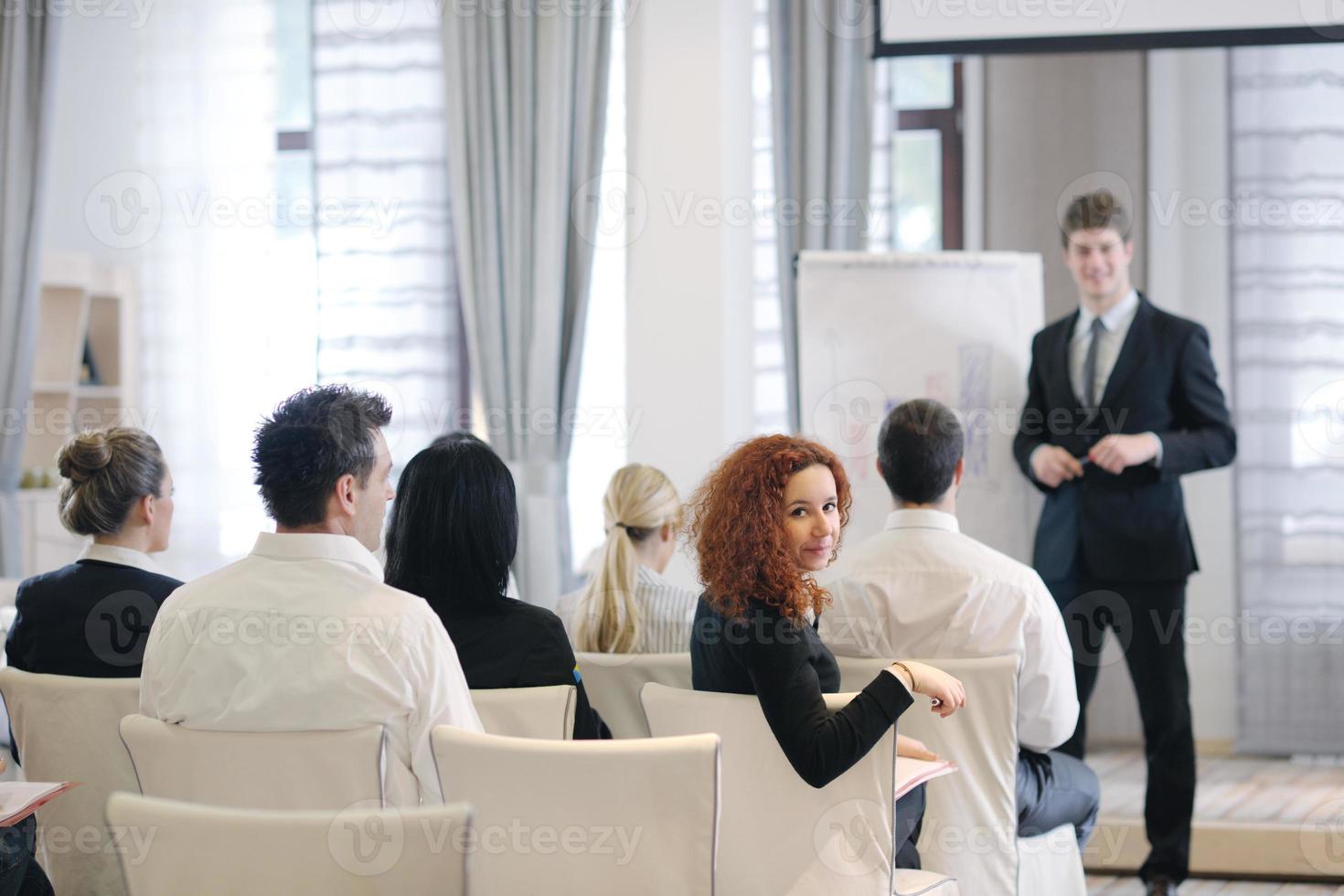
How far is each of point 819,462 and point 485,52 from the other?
3.22m

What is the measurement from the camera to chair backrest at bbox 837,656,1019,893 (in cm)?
210

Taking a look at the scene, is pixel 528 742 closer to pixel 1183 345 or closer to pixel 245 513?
pixel 1183 345

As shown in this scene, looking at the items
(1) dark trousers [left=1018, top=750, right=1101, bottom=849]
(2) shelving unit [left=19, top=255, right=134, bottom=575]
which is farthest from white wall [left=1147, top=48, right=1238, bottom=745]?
(2) shelving unit [left=19, top=255, right=134, bottom=575]

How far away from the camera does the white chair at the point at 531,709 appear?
185 cm

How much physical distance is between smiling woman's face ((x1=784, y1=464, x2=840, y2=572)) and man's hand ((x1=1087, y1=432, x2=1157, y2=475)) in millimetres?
1587

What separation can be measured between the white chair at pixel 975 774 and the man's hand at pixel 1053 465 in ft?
4.68

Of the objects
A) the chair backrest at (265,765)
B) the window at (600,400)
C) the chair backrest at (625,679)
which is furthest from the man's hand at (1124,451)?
the chair backrest at (265,765)

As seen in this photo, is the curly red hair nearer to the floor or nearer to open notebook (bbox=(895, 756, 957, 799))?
open notebook (bbox=(895, 756, 957, 799))

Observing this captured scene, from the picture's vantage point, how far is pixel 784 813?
1.78m

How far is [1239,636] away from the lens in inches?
188

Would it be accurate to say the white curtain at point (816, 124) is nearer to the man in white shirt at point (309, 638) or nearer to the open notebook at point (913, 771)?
the open notebook at point (913, 771)

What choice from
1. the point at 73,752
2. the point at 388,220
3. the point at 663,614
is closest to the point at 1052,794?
the point at 663,614

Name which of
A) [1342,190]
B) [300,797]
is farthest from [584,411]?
[300,797]

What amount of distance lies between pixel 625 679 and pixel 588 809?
36.8 inches
